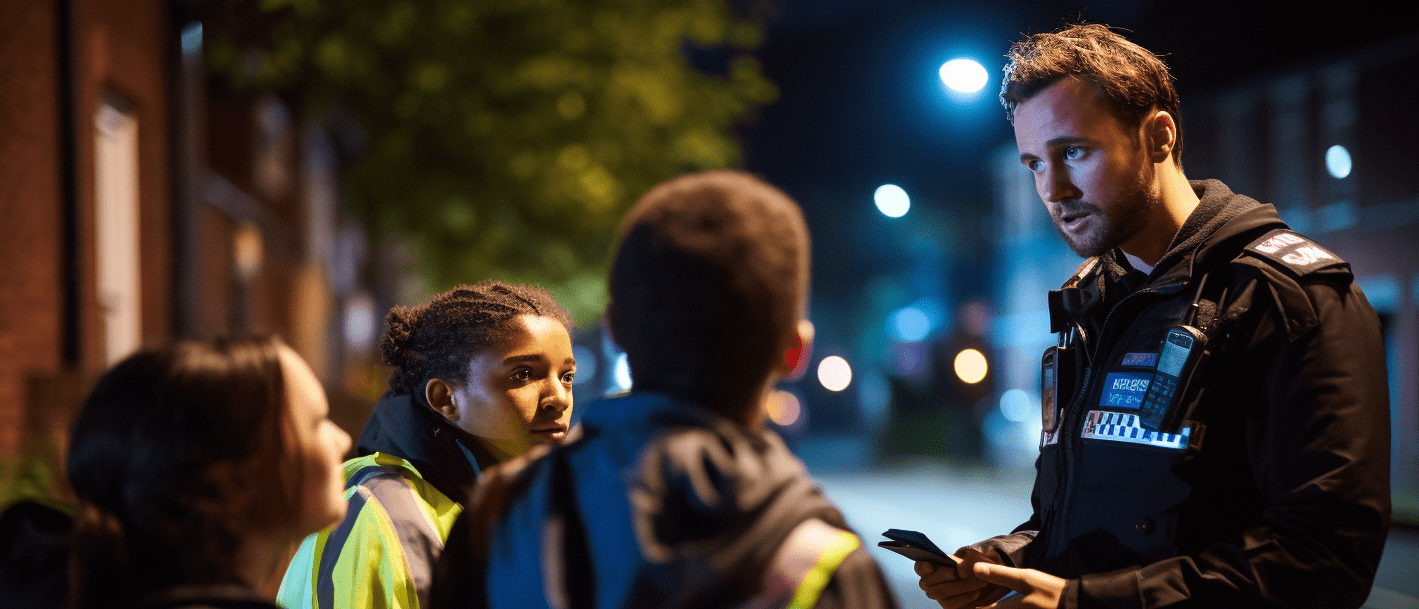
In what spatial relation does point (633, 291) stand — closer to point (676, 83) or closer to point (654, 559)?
point (654, 559)

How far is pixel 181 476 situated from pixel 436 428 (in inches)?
37.5

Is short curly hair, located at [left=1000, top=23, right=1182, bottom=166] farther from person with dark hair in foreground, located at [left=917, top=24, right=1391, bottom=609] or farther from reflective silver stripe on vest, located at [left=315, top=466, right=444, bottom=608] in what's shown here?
reflective silver stripe on vest, located at [left=315, top=466, right=444, bottom=608]

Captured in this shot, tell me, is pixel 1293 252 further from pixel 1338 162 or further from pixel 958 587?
pixel 1338 162

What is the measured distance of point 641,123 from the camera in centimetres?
1205

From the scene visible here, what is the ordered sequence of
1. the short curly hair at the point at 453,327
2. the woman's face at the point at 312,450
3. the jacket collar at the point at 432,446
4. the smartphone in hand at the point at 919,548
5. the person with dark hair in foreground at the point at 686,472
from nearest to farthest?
the person with dark hair in foreground at the point at 686,472
the woman's face at the point at 312,450
the smartphone in hand at the point at 919,548
the jacket collar at the point at 432,446
the short curly hair at the point at 453,327

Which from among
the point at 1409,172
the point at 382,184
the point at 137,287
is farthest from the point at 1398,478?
the point at 137,287

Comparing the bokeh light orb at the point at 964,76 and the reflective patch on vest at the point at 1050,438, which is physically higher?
the bokeh light orb at the point at 964,76

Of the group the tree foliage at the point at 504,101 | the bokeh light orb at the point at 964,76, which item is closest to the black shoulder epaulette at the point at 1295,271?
the bokeh light orb at the point at 964,76

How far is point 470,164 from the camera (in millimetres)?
11875

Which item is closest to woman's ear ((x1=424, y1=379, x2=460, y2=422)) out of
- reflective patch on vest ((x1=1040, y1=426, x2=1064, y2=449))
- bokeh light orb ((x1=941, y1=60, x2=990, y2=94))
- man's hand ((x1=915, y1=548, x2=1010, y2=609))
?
man's hand ((x1=915, y1=548, x2=1010, y2=609))

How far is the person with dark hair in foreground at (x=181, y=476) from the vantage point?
4.84ft

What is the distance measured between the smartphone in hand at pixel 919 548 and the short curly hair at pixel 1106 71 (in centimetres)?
102

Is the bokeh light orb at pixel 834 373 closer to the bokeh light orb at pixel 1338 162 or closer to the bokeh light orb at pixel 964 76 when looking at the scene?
the bokeh light orb at pixel 1338 162

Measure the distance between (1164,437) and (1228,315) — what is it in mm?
266
